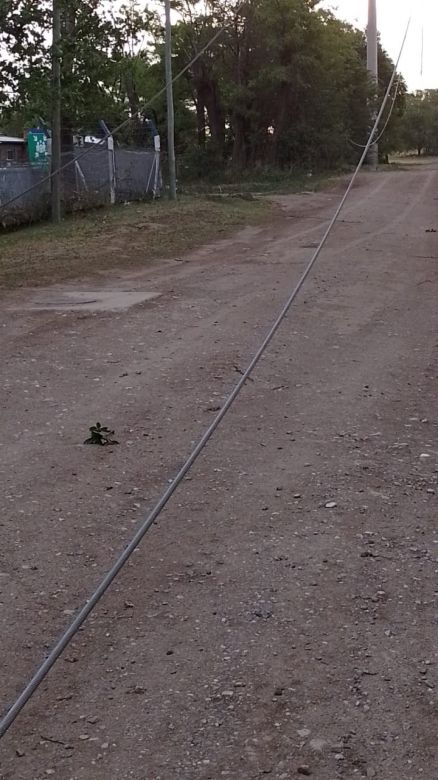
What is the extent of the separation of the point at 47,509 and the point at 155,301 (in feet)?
19.0

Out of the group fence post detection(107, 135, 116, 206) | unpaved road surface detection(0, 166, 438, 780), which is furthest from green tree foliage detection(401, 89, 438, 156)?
unpaved road surface detection(0, 166, 438, 780)

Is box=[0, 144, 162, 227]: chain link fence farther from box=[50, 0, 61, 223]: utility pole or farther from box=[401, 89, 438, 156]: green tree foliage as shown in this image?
box=[401, 89, 438, 156]: green tree foliage

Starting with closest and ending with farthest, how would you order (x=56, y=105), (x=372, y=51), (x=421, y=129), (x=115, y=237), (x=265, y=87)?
(x=115, y=237)
(x=56, y=105)
(x=265, y=87)
(x=372, y=51)
(x=421, y=129)

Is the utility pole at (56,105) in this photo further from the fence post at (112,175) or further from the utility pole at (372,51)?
the utility pole at (372,51)

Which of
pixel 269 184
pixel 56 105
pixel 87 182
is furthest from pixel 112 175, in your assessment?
pixel 269 184

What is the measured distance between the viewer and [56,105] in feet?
54.0

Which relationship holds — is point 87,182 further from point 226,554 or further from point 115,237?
point 226,554

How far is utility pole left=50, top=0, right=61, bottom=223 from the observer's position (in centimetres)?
1547

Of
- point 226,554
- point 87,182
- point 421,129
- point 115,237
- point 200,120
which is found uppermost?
point 421,129

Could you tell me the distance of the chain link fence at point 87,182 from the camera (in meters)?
18.8

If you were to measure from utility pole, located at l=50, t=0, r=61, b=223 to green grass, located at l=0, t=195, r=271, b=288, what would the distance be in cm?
48

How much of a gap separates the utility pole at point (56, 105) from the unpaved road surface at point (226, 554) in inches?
297

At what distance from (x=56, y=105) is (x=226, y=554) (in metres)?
13.8

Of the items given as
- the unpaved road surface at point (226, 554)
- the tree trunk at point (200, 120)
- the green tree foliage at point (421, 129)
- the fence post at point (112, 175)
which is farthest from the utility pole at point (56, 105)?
the green tree foliage at point (421, 129)
